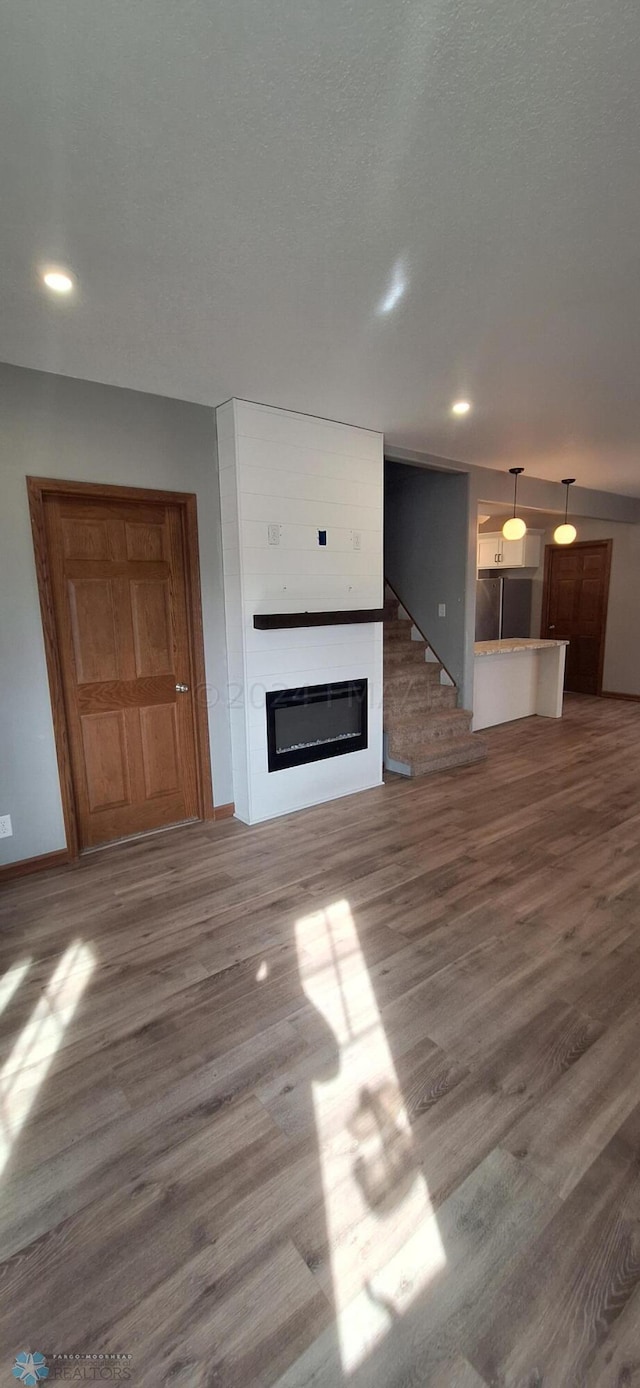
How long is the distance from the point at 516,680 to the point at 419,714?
194 cm

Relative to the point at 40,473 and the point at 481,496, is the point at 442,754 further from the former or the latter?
the point at 40,473

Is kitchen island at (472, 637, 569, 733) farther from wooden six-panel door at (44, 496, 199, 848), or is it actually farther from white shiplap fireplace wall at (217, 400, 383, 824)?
wooden six-panel door at (44, 496, 199, 848)

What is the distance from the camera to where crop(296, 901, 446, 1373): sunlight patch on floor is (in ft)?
3.95

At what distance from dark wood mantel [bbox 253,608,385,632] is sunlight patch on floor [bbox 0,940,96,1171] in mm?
2028

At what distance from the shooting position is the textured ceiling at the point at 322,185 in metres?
1.20

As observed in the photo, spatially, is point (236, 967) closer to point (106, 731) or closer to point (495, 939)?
point (495, 939)

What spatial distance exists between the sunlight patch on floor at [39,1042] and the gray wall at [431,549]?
4228 mm

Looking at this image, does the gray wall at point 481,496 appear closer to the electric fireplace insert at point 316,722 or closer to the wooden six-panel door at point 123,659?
the electric fireplace insert at point 316,722

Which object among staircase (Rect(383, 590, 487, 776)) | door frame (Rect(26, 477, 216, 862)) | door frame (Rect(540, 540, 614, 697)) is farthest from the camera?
door frame (Rect(540, 540, 614, 697))

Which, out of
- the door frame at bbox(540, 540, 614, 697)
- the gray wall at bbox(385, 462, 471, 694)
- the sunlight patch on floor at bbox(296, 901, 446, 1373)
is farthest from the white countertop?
the sunlight patch on floor at bbox(296, 901, 446, 1373)

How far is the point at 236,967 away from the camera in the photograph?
230 cm

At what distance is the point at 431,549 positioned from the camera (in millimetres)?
5645

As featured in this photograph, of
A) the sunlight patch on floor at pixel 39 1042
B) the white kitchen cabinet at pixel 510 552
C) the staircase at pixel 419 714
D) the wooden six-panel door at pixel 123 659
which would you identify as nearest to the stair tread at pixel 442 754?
the staircase at pixel 419 714

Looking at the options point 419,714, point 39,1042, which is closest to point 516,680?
point 419,714
